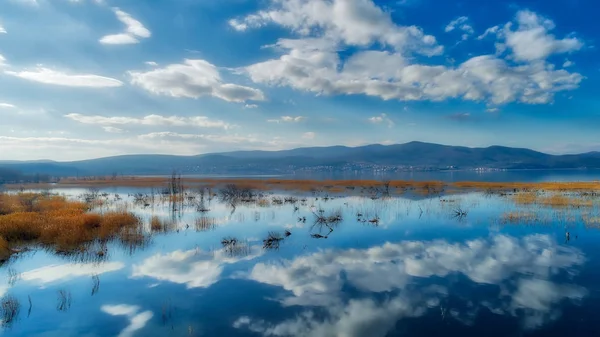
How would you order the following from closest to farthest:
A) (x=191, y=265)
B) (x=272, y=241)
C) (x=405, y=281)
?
(x=405, y=281), (x=191, y=265), (x=272, y=241)

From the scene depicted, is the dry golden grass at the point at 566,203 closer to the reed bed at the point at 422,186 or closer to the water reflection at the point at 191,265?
the reed bed at the point at 422,186

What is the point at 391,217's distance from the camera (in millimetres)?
29016

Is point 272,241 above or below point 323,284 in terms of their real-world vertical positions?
above

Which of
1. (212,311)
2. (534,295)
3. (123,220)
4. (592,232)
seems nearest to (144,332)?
(212,311)

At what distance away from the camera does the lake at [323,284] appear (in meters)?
10.3

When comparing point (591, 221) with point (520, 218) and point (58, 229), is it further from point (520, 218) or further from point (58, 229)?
point (58, 229)

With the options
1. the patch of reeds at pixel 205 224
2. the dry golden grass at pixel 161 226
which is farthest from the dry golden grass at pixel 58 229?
the patch of reeds at pixel 205 224

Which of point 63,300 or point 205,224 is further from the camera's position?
point 205,224

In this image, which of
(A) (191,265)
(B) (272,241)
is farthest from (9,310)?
(B) (272,241)

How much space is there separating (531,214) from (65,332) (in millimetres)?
31672

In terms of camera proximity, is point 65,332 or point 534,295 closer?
point 65,332

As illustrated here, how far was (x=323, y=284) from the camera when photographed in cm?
1355

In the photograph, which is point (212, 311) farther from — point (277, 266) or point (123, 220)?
point (123, 220)

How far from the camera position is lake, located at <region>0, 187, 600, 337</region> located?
→ 33.7 ft
